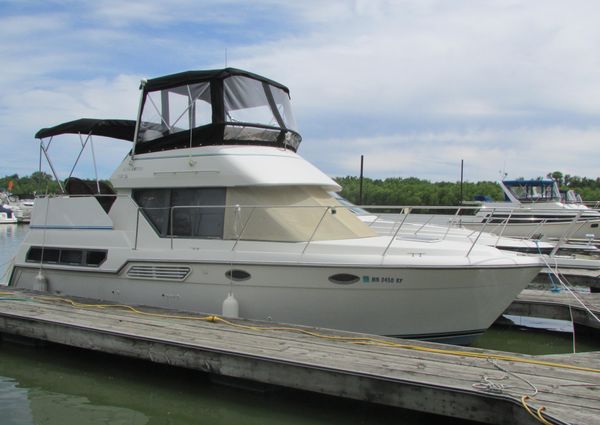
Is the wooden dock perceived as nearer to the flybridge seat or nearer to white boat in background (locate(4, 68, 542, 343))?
white boat in background (locate(4, 68, 542, 343))

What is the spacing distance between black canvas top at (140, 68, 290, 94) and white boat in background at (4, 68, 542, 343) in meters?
0.02

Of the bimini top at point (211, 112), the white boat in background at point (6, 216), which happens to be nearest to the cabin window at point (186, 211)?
the bimini top at point (211, 112)

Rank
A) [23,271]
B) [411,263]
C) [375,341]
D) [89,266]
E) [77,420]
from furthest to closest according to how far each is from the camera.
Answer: [23,271], [89,266], [411,263], [375,341], [77,420]

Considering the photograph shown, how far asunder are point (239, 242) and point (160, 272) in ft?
4.59

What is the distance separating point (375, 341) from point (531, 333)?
17.3ft

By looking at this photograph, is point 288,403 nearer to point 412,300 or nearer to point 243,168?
point 412,300

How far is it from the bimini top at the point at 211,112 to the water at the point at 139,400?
3381 mm

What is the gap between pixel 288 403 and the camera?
19.0 ft

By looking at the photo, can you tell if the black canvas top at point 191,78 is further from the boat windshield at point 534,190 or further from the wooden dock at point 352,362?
the boat windshield at point 534,190

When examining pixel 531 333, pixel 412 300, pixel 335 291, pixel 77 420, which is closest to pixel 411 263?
pixel 412 300

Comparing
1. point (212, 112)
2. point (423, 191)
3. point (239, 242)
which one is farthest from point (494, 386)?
point (423, 191)

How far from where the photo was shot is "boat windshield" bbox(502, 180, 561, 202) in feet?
86.6

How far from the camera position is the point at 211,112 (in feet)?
26.7

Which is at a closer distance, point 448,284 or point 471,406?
point 471,406
